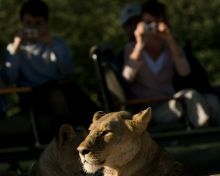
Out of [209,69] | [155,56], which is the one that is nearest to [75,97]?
[155,56]

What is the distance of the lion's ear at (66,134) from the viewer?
16.8 feet

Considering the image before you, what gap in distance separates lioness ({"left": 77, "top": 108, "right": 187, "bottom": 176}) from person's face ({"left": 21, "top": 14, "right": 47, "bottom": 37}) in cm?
286

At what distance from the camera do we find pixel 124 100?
7.18 metres

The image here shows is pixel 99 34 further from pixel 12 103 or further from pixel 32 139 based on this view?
pixel 32 139

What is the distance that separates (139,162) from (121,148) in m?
0.12

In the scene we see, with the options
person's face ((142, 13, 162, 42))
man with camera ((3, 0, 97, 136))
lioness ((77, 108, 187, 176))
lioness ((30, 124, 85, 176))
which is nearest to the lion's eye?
lioness ((77, 108, 187, 176))

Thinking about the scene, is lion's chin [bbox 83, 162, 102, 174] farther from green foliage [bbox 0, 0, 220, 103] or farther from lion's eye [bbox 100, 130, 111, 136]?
green foliage [bbox 0, 0, 220, 103]

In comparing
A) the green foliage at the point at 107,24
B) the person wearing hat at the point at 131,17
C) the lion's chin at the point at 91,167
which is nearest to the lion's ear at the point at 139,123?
the lion's chin at the point at 91,167

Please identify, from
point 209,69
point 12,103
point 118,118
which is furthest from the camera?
point 209,69

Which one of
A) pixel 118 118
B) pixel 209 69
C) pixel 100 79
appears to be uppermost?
pixel 118 118

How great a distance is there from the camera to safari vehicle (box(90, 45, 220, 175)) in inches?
273

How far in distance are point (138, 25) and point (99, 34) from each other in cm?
677

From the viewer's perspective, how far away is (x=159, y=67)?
729 cm

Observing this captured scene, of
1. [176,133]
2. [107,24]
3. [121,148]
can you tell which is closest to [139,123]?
[121,148]
